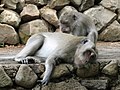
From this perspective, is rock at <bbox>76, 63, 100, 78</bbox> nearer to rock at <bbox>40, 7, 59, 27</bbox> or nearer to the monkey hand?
the monkey hand

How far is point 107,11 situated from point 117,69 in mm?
7253

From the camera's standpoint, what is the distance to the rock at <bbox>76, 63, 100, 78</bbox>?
213 inches

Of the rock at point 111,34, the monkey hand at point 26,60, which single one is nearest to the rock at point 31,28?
the rock at point 111,34

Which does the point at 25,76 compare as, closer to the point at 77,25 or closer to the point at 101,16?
the point at 77,25

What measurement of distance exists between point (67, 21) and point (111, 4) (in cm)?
572

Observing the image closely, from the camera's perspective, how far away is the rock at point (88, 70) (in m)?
5.41

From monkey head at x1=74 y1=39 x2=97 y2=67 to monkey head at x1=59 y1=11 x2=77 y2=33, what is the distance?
1.62 metres

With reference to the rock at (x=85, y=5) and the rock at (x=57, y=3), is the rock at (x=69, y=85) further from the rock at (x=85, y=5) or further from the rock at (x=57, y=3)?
the rock at (x=85, y=5)

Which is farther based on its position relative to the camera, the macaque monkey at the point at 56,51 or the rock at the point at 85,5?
the rock at the point at 85,5

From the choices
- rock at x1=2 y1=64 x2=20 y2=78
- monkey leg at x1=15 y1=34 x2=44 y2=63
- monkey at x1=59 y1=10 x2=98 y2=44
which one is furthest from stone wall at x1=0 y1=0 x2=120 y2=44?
rock at x1=2 y1=64 x2=20 y2=78

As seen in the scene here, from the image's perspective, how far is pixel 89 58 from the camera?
17.5ft

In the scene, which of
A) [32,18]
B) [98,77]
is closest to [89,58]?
[98,77]

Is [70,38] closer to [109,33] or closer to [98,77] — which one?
[98,77]

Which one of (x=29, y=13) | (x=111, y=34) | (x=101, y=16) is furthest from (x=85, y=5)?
(x=29, y=13)
